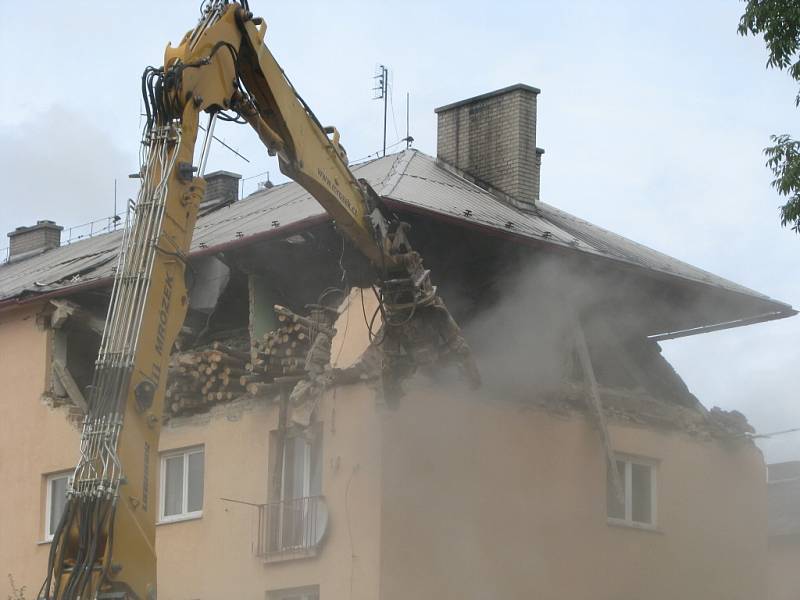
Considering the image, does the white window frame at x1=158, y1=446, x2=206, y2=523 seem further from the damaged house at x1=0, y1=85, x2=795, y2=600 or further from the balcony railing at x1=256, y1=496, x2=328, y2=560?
the balcony railing at x1=256, y1=496, x2=328, y2=560

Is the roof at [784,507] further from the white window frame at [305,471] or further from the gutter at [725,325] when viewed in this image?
the white window frame at [305,471]

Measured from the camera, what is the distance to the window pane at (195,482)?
1852 centimetres

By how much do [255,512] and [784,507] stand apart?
24.2m

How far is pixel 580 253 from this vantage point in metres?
19.0

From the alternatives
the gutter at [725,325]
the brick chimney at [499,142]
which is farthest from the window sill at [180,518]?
the gutter at [725,325]

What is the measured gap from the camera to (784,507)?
3819 cm

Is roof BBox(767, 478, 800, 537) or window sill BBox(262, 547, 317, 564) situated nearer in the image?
window sill BBox(262, 547, 317, 564)

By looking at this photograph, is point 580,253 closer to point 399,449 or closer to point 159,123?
point 399,449

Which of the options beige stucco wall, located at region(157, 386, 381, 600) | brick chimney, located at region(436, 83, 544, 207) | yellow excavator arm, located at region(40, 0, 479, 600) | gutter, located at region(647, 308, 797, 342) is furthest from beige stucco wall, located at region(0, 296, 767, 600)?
brick chimney, located at region(436, 83, 544, 207)

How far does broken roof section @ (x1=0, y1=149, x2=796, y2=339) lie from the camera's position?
18.1m

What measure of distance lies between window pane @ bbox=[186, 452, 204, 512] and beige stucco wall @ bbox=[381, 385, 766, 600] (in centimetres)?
333

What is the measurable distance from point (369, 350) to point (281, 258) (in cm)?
261

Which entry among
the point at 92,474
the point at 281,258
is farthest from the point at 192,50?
the point at 281,258

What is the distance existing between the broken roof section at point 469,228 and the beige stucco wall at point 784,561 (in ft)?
44.6
